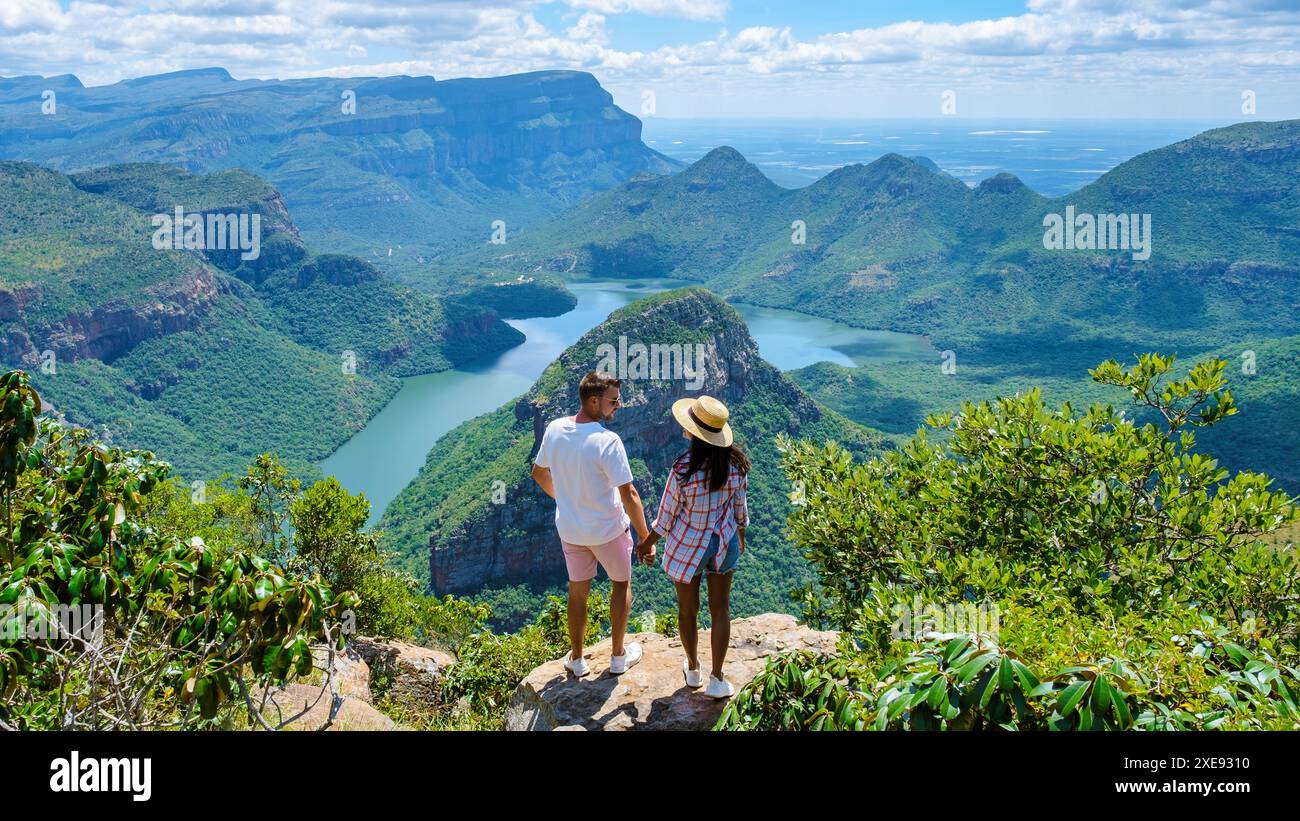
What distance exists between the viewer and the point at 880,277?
406ft

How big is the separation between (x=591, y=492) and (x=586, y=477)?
0.13 m

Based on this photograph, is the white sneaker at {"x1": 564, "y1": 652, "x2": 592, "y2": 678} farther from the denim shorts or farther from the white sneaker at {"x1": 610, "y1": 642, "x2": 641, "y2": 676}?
the denim shorts

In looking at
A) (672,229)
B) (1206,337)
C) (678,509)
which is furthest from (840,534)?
(672,229)

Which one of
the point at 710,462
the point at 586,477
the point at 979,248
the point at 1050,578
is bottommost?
the point at 1050,578

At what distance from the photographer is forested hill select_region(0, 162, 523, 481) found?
6081 cm

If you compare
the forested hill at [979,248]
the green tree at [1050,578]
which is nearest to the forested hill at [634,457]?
the green tree at [1050,578]

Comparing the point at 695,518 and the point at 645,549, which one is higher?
the point at 695,518

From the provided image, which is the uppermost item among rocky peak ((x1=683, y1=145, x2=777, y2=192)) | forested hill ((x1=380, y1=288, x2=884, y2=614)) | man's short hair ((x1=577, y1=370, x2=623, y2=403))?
rocky peak ((x1=683, y1=145, x2=777, y2=192))

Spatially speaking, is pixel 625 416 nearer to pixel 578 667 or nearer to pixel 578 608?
pixel 578 667

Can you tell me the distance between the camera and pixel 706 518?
5.88 metres

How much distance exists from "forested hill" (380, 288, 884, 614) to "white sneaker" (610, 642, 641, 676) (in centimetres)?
2947

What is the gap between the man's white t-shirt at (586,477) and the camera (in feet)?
19.3

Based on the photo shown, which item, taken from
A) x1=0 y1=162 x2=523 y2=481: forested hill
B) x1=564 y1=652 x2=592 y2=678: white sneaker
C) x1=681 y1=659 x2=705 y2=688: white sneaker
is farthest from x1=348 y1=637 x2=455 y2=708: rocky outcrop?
x1=0 y1=162 x2=523 y2=481: forested hill

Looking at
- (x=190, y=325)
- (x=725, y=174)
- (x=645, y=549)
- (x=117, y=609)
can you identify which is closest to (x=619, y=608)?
(x=645, y=549)
